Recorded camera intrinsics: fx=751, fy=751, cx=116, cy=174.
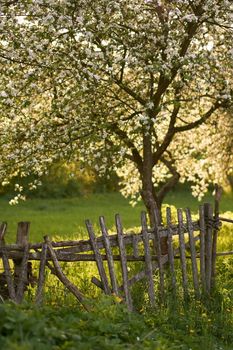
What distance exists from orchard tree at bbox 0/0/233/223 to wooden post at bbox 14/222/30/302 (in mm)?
3488

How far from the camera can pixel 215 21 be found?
54.8 feet

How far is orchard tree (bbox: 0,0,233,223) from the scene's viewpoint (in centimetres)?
1539

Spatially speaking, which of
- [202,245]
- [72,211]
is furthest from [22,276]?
[72,211]

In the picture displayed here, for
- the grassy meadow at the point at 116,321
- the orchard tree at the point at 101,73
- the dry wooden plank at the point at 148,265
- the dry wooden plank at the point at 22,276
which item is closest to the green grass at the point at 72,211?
the orchard tree at the point at 101,73

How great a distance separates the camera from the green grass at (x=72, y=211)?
115ft

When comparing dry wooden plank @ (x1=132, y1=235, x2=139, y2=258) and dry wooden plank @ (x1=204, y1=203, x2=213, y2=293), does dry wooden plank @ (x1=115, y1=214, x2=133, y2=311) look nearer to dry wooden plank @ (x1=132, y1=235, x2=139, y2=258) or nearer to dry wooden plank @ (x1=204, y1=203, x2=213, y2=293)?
dry wooden plank @ (x1=132, y1=235, x2=139, y2=258)

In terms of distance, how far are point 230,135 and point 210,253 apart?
587cm

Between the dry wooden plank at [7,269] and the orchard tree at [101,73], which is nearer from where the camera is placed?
the dry wooden plank at [7,269]

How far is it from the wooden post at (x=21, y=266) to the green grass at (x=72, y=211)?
662 inches

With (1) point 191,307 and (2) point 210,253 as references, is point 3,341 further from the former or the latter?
(2) point 210,253

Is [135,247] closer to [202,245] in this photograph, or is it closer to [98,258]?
[98,258]

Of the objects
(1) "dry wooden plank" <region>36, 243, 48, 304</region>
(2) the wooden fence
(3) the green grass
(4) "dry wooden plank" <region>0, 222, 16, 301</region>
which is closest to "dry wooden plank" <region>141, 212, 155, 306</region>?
(2) the wooden fence

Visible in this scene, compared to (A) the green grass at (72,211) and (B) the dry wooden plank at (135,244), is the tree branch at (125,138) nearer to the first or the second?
(B) the dry wooden plank at (135,244)

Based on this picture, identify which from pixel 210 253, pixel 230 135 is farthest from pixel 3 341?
pixel 230 135
